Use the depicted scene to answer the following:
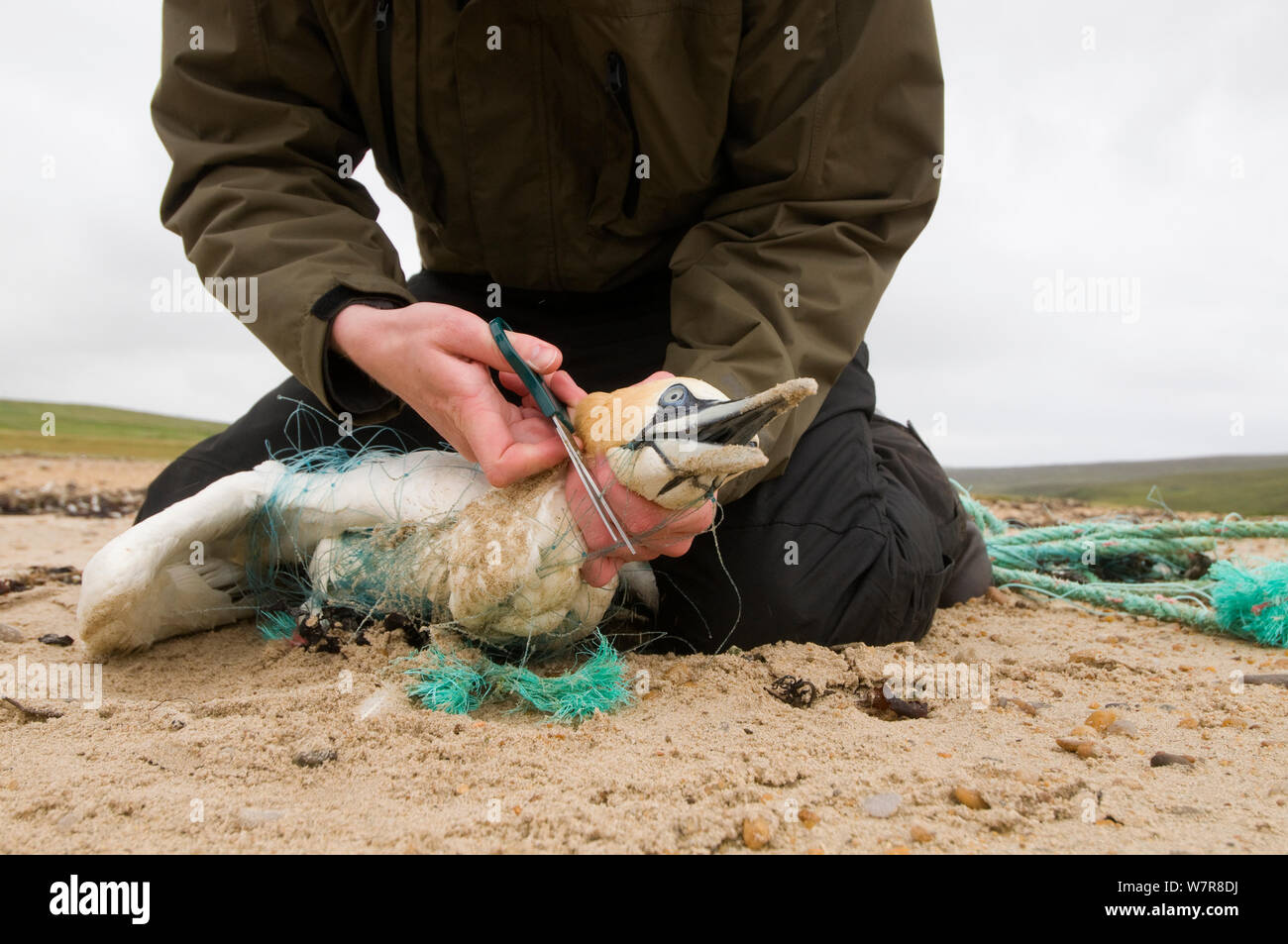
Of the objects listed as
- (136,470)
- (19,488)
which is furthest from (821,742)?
(136,470)

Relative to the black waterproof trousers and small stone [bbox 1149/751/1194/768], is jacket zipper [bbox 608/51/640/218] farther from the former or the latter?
small stone [bbox 1149/751/1194/768]

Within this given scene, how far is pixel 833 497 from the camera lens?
2.58m

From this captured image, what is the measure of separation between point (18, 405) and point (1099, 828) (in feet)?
60.6

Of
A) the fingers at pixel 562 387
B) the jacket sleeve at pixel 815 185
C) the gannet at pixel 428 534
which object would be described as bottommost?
the gannet at pixel 428 534

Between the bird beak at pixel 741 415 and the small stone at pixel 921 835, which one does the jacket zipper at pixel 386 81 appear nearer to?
the bird beak at pixel 741 415

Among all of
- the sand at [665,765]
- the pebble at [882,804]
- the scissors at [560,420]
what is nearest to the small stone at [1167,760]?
the sand at [665,765]

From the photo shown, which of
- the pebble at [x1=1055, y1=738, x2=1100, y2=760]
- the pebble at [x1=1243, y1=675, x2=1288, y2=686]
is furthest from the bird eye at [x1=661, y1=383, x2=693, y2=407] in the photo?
the pebble at [x1=1243, y1=675, x2=1288, y2=686]

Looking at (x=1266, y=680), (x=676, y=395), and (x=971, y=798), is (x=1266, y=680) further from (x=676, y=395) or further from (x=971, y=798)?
(x=676, y=395)

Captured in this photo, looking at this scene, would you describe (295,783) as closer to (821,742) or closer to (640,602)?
(821,742)

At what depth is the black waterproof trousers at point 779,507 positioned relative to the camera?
2.44 meters

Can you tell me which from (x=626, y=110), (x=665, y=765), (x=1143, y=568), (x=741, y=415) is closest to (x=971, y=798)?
(x=665, y=765)

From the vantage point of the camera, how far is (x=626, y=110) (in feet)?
8.41

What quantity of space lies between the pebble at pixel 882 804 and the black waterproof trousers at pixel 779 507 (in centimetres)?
90

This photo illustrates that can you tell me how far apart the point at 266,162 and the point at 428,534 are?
115cm
